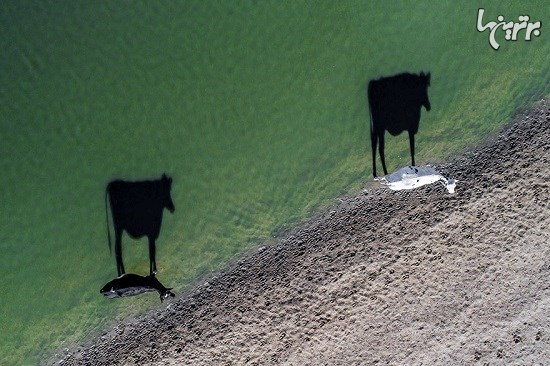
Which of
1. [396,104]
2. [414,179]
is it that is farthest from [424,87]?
[414,179]

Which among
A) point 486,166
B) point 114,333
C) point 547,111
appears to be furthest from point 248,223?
point 547,111

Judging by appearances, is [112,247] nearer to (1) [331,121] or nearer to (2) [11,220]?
(2) [11,220]

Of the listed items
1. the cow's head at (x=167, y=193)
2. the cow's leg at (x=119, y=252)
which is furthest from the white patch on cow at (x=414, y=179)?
the cow's leg at (x=119, y=252)

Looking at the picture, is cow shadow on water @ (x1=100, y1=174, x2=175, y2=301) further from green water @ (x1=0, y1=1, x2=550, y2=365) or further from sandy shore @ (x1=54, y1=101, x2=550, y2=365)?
sandy shore @ (x1=54, y1=101, x2=550, y2=365)

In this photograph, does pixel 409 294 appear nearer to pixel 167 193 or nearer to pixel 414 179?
pixel 414 179

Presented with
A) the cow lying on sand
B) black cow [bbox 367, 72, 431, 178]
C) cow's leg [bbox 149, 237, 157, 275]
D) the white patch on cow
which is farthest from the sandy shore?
black cow [bbox 367, 72, 431, 178]

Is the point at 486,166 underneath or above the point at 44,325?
above
